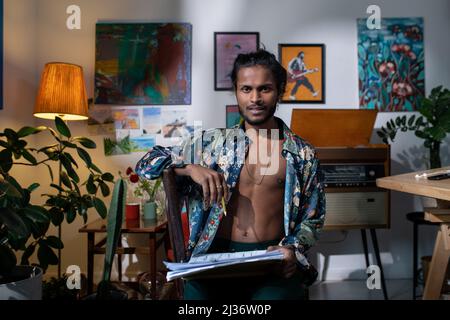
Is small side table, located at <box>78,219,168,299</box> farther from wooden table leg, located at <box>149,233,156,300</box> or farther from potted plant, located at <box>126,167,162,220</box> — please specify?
potted plant, located at <box>126,167,162,220</box>

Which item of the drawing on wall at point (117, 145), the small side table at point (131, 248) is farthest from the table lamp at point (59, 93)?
the drawing on wall at point (117, 145)

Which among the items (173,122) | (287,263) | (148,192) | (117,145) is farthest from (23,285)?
(173,122)

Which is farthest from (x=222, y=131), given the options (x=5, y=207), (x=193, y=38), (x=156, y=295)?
(x=193, y=38)

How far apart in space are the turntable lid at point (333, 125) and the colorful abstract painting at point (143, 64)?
93 cm

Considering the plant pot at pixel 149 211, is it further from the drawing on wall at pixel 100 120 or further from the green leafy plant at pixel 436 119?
the green leafy plant at pixel 436 119

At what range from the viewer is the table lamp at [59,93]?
2467 mm

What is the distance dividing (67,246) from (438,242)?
8.42 feet

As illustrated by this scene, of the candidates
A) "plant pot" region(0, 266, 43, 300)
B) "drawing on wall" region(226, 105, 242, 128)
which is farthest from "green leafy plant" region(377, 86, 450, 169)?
"plant pot" region(0, 266, 43, 300)

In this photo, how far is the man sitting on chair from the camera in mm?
1219

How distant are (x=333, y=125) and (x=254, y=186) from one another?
1.51m

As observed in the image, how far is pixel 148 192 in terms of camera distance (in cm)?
275

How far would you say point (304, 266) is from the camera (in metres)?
1.21

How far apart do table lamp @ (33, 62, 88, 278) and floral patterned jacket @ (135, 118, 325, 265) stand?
1416 millimetres

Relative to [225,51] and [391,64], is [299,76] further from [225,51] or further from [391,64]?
[391,64]
